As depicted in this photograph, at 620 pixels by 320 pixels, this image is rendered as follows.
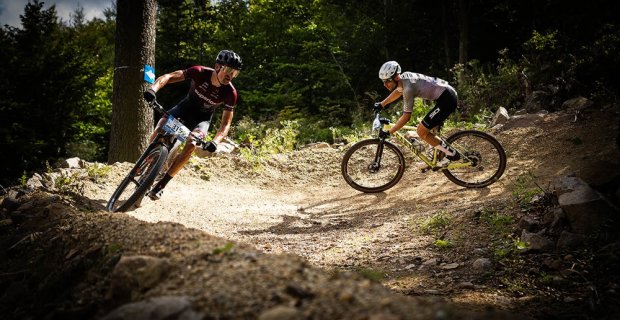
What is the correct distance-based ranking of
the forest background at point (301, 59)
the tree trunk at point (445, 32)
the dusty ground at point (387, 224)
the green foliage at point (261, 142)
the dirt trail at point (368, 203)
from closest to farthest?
the dusty ground at point (387, 224) → the dirt trail at point (368, 203) → the green foliage at point (261, 142) → the forest background at point (301, 59) → the tree trunk at point (445, 32)

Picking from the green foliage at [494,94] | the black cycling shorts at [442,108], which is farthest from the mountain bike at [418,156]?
the green foliage at [494,94]

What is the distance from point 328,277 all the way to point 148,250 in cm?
129

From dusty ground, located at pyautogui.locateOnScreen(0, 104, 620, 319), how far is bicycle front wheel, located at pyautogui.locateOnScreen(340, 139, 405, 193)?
0.81 ft

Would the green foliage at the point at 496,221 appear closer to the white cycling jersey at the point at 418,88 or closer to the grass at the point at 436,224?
the grass at the point at 436,224

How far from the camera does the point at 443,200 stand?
6953 mm

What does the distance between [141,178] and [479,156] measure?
5.59m

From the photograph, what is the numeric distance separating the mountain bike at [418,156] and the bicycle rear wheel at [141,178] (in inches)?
144

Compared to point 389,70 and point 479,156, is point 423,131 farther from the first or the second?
point 389,70

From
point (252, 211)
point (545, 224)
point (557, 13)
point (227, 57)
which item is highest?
point (557, 13)

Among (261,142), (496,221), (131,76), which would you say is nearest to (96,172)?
(131,76)

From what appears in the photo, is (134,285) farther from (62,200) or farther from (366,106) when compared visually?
(366,106)

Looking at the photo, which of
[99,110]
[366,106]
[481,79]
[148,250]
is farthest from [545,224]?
[99,110]

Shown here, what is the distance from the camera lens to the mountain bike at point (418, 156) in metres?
7.45

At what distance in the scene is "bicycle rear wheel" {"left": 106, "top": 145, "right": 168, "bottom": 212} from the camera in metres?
5.25
